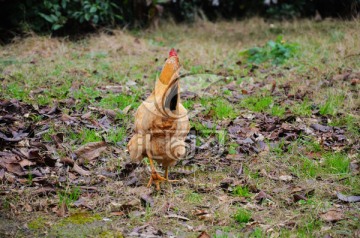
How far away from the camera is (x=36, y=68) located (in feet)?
23.8

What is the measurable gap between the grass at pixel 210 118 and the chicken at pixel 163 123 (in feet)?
1.13

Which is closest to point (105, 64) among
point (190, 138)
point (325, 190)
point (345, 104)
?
point (190, 138)

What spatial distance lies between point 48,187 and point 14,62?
4.42 meters

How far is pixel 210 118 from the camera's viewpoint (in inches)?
226

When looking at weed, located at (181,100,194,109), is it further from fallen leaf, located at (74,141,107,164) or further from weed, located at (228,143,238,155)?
fallen leaf, located at (74,141,107,164)

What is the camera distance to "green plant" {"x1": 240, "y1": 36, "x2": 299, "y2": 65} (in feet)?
26.3

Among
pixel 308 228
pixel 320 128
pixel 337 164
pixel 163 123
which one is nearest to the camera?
pixel 308 228

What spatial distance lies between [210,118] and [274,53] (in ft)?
9.81

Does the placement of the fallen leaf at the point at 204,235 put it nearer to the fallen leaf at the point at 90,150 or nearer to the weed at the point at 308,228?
the weed at the point at 308,228

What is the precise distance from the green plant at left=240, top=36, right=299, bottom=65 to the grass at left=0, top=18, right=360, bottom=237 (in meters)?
0.04

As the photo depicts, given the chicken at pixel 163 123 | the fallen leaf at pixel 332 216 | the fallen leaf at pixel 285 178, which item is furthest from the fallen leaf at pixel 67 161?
the fallen leaf at pixel 332 216

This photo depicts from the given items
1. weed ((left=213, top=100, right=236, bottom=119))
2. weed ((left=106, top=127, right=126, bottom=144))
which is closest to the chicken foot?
weed ((left=106, top=127, right=126, bottom=144))

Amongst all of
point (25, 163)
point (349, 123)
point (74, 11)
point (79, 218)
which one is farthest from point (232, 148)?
point (74, 11)

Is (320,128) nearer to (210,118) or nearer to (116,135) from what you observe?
(210,118)
